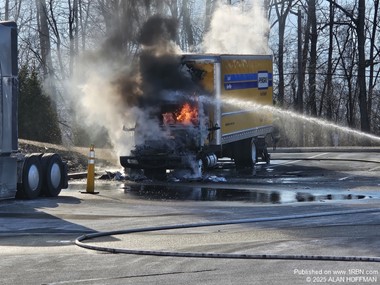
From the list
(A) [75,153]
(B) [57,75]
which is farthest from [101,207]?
(B) [57,75]

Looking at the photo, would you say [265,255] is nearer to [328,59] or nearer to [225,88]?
[225,88]

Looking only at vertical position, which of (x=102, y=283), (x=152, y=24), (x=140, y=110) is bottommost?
(x=102, y=283)

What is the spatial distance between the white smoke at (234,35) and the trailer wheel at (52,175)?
13.8m

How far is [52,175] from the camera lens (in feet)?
51.8

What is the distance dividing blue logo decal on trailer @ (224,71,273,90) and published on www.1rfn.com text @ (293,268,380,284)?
13573 millimetres

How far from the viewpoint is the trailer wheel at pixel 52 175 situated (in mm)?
15641

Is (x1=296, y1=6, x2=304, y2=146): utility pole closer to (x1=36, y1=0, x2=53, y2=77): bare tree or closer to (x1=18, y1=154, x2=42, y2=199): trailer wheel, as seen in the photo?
(x1=36, y1=0, x2=53, y2=77): bare tree

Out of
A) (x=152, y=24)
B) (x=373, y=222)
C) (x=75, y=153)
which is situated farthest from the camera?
(x=75, y=153)

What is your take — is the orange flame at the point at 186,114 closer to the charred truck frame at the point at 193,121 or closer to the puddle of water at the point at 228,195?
the charred truck frame at the point at 193,121

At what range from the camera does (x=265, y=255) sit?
340 inches

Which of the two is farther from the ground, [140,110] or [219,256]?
[140,110]

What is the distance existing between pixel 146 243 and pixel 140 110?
10.5 metres

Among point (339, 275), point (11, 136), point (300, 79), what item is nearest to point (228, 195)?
point (11, 136)

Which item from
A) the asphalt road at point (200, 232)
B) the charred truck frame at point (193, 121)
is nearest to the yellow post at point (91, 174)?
the asphalt road at point (200, 232)
